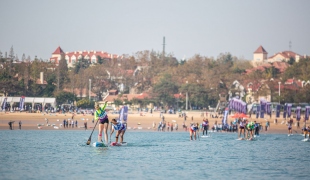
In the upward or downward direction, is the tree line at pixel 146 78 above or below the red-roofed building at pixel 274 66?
below

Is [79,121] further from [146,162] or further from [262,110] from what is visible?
[146,162]

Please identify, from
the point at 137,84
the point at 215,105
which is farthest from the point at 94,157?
the point at 137,84

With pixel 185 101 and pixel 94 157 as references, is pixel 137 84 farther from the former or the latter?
pixel 94 157

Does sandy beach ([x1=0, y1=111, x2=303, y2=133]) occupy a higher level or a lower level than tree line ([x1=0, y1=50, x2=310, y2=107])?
lower

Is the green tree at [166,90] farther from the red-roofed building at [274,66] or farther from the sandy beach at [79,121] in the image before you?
the red-roofed building at [274,66]

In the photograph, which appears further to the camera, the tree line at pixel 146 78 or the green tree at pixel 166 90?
the green tree at pixel 166 90

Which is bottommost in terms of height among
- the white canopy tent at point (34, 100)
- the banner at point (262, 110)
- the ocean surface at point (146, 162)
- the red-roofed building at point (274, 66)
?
the ocean surface at point (146, 162)

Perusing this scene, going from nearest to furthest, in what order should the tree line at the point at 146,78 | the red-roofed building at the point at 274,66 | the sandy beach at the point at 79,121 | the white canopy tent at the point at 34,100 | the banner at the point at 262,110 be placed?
1. the sandy beach at the point at 79,121
2. the banner at the point at 262,110
3. the white canopy tent at the point at 34,100
4. the tree line at the point at 146,78
5. the red-roofed building at the point at 274,66

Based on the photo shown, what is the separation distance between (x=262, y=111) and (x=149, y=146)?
176 ft

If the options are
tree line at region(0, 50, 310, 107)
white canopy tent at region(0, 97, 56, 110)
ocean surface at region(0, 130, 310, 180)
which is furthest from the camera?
tree line at region(0, 50, 310, 107)

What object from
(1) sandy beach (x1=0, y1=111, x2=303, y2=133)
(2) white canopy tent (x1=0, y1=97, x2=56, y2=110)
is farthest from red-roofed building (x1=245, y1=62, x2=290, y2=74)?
(2) white canopy tent (x1=0, y1=97, x2=56, y2=110)

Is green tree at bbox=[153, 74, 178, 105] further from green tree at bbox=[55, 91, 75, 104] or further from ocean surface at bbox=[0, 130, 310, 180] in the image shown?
ocean surface at bbox=[0, 130, 310, 180]

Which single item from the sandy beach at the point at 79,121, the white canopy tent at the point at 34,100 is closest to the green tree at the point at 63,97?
the white canopy tent at the point at 34,100

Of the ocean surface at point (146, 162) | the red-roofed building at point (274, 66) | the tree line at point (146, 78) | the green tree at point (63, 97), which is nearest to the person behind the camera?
the ocean surface at point (146, 162)
